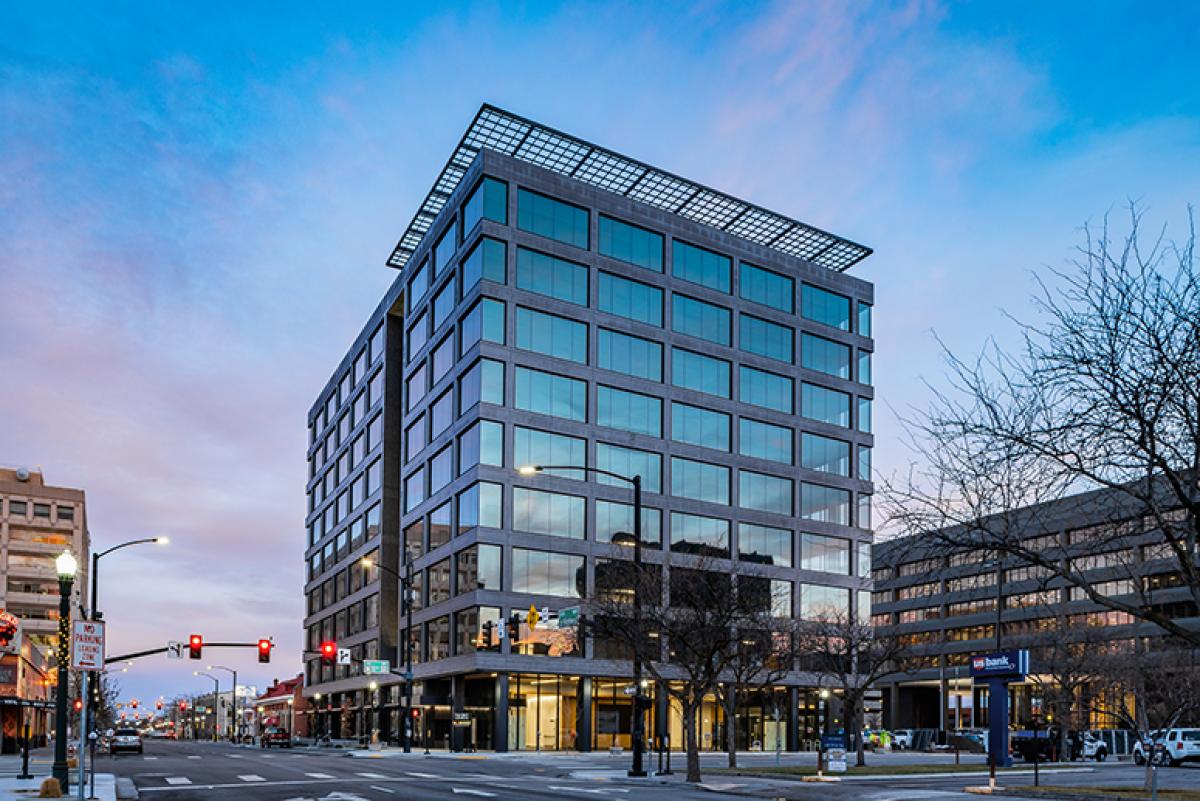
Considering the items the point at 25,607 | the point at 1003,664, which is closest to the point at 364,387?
Result: the point at 25,607

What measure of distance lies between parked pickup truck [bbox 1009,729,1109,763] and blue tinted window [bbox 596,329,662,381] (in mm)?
34000

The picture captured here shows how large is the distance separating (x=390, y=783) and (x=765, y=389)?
195ft

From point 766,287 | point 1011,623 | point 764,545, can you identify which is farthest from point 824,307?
point 1011,623

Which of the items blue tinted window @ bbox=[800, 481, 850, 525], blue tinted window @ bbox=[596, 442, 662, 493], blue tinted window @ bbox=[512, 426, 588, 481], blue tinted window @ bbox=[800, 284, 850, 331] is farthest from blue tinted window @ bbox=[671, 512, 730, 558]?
blue tinted window @ bbox=[800, 284, 850, 331]

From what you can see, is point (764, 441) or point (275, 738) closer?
point (764, 441)

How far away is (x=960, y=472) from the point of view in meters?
24.0

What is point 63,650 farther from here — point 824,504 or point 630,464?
point 824,504

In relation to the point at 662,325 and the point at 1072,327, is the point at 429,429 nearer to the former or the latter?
the point at 662,325

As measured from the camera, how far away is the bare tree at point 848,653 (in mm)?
52500

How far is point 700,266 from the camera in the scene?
8744cm

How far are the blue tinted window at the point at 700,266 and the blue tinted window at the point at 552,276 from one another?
842cm

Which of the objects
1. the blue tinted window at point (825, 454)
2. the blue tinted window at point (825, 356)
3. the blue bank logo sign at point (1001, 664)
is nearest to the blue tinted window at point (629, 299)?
the blue tinted window at point (825, 356)

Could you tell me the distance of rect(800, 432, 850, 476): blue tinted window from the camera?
9212cm

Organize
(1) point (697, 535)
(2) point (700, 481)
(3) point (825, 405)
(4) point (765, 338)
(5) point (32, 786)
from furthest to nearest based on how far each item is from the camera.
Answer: (3) point (825, 405) → (4) point (765, 338) → (2) point (700, 481) → (1) point (697, 535) → (5) point (32, 786)
